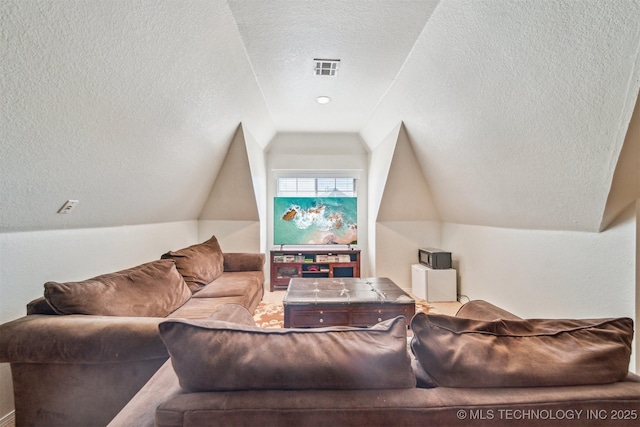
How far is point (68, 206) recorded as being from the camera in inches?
73.1

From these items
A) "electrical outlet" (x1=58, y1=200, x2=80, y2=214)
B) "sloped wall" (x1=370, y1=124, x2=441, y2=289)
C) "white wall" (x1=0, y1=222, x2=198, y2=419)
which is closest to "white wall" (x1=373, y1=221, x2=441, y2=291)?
"sloped wall" (x1=370, y1=124, x2=441, y2=289)

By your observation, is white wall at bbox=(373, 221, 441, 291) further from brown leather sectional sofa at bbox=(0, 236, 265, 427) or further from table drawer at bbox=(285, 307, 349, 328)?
brown leather sectional sofa at bbox=(0, 236, 265, 427)

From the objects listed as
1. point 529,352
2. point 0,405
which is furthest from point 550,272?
point 0,405

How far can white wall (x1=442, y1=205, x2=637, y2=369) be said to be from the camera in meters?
1.71

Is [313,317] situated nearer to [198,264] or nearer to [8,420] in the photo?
[198,264]

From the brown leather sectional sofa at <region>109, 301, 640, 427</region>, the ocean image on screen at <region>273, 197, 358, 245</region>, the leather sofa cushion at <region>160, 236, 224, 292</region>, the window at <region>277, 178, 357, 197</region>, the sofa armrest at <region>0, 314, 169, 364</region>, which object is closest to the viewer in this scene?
the brown leather sectional sofa at <region>109, 301, 640, 427</region>

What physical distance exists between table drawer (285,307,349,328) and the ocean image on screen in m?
2.29

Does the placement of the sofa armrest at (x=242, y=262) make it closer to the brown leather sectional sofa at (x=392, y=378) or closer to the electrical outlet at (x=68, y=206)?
the electrical outlet at (x=68, y=206)

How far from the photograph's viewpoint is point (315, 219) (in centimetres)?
467

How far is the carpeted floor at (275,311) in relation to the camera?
2918 mm

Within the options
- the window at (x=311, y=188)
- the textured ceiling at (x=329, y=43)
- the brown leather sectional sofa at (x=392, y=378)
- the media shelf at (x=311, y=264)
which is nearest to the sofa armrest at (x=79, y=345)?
the brown leather sectional sofa at (x=392, y=378)

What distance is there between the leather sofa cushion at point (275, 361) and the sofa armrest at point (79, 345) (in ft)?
2.07

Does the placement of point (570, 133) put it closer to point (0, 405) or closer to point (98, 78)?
point (98, 78)

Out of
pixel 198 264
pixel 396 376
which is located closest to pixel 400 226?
pixel 198 264
